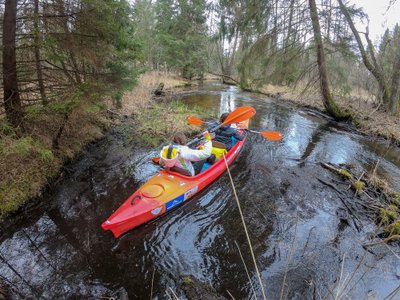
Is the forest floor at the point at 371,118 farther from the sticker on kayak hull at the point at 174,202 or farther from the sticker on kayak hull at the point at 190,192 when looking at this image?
the sticker on kayak hull at the point at 174,202

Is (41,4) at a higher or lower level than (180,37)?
lower

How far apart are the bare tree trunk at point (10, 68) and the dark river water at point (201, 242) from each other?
1.52 metres

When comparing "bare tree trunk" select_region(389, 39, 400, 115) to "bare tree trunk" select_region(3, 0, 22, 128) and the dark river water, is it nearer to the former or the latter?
the dark river water

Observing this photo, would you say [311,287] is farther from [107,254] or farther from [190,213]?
[107,254]

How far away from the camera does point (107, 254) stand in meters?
3.39

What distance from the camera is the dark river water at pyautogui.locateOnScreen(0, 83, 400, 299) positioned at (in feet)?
9.84

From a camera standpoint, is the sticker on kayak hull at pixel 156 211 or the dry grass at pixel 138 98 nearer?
the sticker on kayak hull at pixel 156 211

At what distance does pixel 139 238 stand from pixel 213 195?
175 cm

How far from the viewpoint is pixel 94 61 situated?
17.0ft

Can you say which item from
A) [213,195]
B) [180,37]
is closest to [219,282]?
[213,195]

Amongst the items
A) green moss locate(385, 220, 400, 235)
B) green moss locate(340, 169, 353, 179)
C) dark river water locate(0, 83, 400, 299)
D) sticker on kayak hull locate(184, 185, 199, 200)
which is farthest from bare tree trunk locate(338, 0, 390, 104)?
sticker on kayak hull locate(184, 185, 199, 200)

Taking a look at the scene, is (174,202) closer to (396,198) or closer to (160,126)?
(160,126)

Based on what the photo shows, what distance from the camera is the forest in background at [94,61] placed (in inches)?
161

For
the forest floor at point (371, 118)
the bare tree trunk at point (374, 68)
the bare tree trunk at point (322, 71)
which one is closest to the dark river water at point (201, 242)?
the forest floor at point (371, 118)
